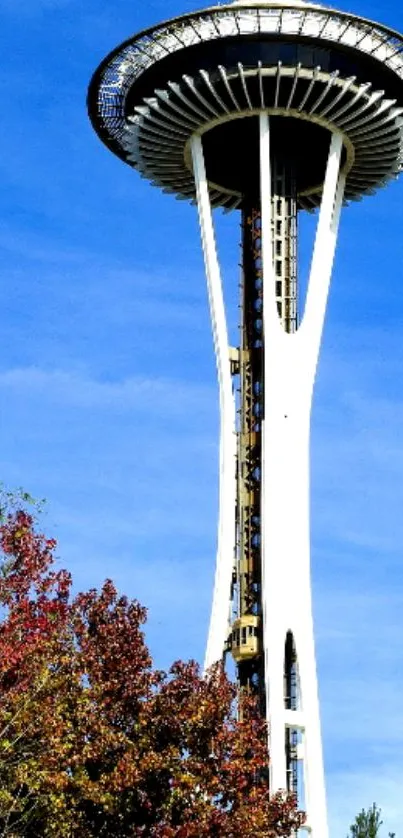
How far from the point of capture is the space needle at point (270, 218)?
59938 mm

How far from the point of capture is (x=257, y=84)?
64.8 meters

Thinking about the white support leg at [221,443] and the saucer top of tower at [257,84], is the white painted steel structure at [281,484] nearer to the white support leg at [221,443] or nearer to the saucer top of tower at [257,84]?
the white support leg at [221,443]

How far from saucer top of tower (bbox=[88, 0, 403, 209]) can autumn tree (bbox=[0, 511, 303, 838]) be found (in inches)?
1210

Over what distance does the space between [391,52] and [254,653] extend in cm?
2263

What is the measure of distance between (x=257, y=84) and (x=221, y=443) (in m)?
13.4

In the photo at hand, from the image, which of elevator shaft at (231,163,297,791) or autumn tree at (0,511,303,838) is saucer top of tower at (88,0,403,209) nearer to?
elevator shaft at (231,163,297,791)

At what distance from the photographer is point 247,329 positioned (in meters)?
65.9

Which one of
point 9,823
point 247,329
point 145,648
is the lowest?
point 9,823

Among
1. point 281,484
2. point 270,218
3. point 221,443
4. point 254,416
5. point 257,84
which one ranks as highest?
point 257,84

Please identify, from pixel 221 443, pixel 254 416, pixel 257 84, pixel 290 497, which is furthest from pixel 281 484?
pixel 257 84

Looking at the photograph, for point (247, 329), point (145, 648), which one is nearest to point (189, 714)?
point (145, 648)

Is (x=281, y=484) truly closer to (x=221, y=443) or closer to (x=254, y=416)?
(x=221, y=443)

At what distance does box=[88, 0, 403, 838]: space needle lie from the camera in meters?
59.9

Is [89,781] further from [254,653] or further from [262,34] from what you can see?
[262,34]
